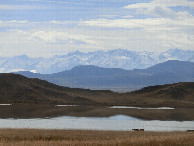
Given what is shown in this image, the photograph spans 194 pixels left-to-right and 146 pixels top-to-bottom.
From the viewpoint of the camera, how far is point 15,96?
6142 inches

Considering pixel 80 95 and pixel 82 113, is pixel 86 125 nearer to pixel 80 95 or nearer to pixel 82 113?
pixel 82 113

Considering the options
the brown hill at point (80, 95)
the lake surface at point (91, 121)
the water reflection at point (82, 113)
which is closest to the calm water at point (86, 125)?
the lake surface at point (91, 121)

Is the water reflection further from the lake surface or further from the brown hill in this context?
the brown hill

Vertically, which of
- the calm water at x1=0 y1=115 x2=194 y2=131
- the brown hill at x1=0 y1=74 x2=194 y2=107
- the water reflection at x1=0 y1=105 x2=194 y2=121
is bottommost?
the calm water at x1=0 y1=115 x2=194 y2=131

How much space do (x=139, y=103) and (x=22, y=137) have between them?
11657 centimetres

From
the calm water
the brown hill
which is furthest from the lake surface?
the brown hill

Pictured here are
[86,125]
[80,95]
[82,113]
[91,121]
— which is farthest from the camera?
[80,95]

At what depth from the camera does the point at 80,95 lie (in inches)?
6880

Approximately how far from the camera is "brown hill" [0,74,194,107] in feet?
504

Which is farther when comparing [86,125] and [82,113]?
[82,113]

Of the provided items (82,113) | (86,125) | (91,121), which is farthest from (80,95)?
(86,125)

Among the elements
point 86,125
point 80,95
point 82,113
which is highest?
point 80,95

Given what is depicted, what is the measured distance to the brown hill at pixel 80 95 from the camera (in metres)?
153

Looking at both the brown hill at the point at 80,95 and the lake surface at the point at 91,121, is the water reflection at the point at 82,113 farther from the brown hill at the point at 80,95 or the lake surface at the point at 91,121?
the brown hill at the point at 80,95
